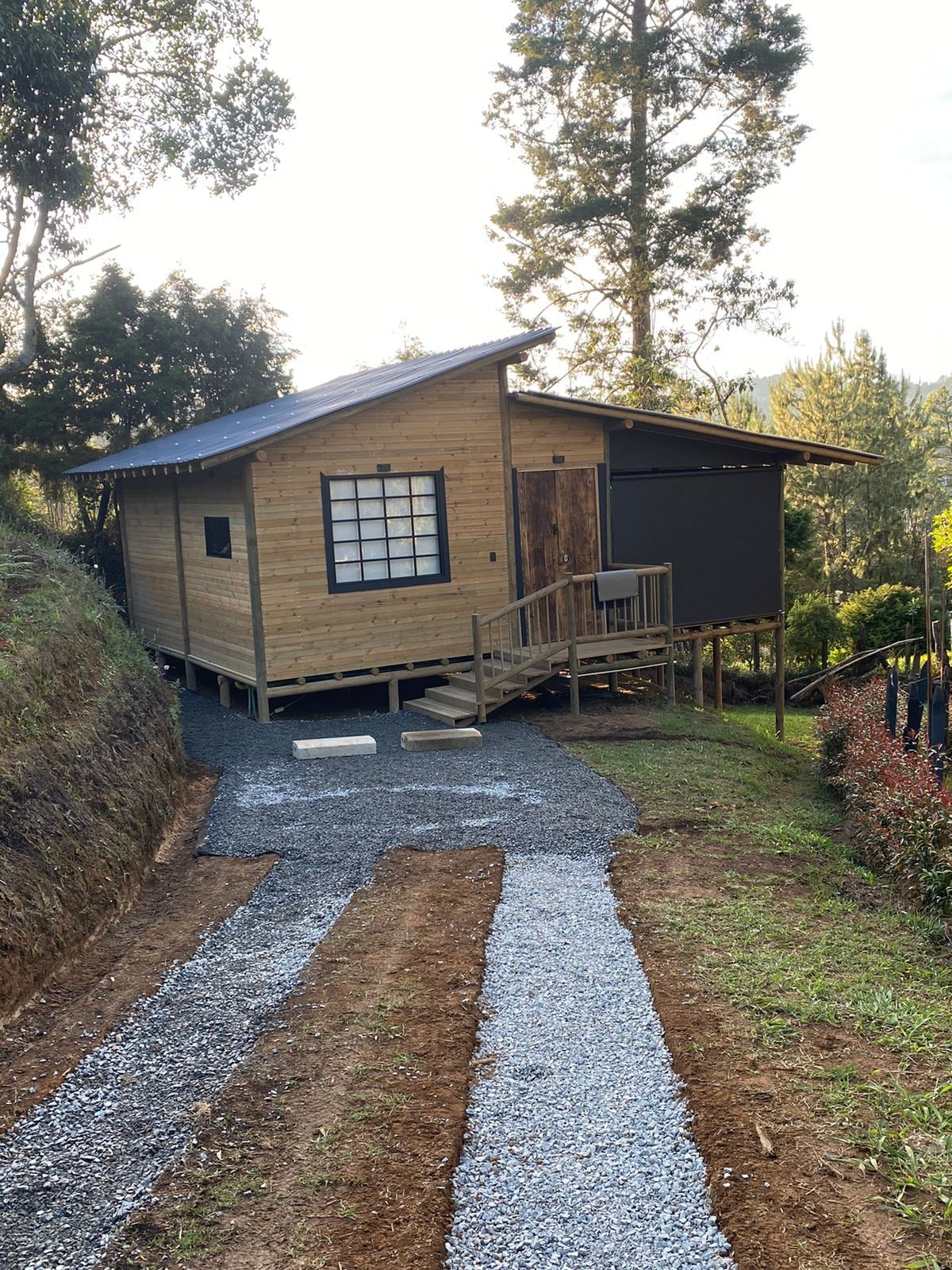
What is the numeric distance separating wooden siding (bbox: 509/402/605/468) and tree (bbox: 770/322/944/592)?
1591 cm

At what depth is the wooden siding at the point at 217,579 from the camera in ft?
43.1

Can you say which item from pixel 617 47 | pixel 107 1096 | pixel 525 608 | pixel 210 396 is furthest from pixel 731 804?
pixel 617 47

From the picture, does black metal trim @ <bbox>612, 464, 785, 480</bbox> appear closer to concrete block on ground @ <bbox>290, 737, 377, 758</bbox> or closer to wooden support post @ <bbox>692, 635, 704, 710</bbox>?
wooden support post @ <bbox>692, 635, 704, 710</bbox>

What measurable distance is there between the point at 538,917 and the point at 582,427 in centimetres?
945

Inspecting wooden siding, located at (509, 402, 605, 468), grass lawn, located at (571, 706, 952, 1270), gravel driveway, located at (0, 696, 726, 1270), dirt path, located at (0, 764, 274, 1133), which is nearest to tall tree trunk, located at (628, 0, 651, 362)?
wooden siding, located at (509, 402, 605, 468)

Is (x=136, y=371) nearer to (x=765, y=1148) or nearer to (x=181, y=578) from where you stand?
(x=181, y=578)

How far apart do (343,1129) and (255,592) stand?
8.86 meters

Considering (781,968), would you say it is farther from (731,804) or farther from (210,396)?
(210,396)

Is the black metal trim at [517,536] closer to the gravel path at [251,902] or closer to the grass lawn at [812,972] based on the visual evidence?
the gravel path at [251,902]

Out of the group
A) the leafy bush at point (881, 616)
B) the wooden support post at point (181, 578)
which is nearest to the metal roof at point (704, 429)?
the wooden support post at point (181, 578)

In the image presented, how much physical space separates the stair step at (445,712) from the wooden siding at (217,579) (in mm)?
2095

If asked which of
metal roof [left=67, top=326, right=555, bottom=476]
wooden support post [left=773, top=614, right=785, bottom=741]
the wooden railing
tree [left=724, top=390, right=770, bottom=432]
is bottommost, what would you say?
wooden support post [left=773, top=614, right=785, bottom=741]

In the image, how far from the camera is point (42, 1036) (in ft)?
18.1

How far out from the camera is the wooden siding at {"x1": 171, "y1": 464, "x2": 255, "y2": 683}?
43.1ft
